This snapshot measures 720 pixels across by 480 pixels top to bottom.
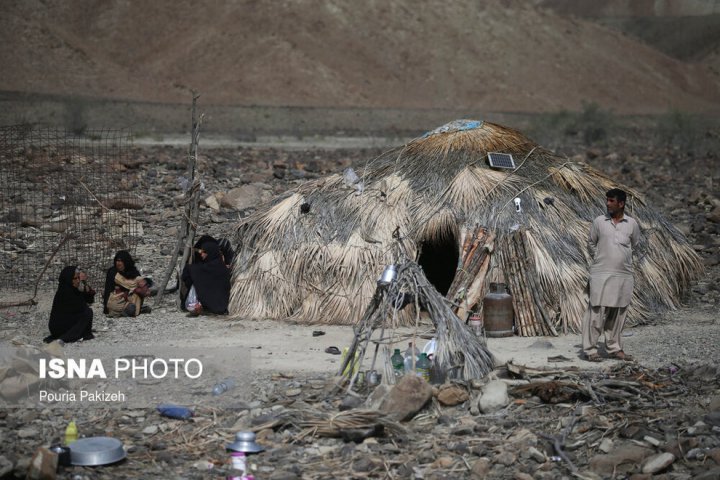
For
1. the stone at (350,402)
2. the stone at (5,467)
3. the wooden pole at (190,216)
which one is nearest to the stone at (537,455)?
the stone at (350,402)

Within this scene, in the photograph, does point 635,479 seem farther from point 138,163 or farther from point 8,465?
point 138,163

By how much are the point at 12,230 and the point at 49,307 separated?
369cm

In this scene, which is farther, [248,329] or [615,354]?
[248,329]

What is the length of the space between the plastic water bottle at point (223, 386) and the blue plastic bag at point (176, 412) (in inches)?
15.3

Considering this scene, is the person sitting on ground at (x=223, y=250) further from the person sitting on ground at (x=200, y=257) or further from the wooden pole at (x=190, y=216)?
the wooden pole at (x=190, y=216)

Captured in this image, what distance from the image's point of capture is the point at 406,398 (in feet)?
22.0

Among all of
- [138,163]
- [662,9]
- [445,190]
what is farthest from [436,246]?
[662,9]

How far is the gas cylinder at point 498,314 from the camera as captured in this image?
8.76 meters

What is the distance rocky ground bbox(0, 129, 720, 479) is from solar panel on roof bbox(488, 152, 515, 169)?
1849 millimetres

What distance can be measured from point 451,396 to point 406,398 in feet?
1.26

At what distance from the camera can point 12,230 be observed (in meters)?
13.3

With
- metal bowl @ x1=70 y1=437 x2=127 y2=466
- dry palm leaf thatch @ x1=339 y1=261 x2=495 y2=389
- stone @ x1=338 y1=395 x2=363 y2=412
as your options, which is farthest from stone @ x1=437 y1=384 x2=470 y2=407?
metal bowl @ x1=70 y1=437 x2=127 y2=466

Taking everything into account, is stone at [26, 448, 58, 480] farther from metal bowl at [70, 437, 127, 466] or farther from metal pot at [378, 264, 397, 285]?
metal pot at [378, 264, 397, 285]

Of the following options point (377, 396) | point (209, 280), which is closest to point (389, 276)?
point (377, 396)
